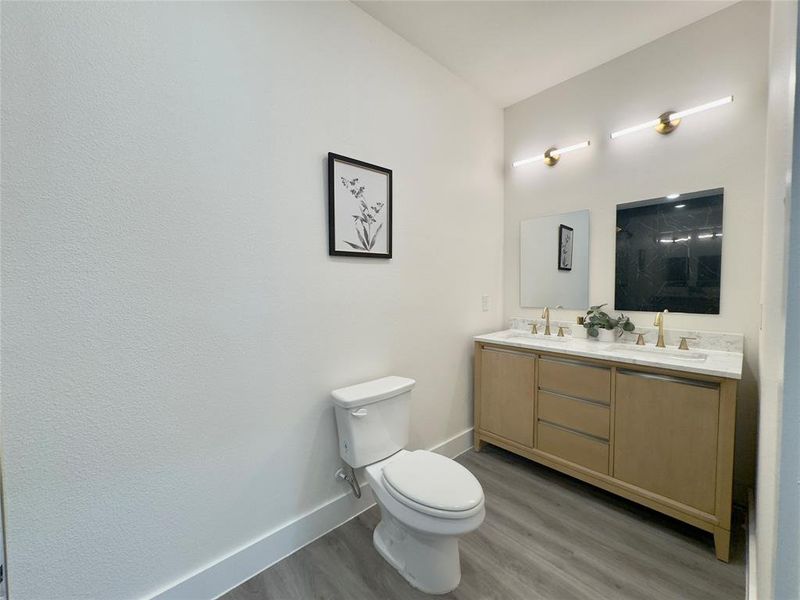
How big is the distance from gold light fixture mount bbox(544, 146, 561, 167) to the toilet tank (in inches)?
77.3

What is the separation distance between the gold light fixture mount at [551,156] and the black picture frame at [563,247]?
49 centimetres

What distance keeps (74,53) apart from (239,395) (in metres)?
1.28

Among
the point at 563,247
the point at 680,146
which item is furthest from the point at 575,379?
the point at 680,146

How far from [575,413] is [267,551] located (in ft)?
5.78

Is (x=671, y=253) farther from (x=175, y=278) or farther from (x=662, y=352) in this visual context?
(x=175, y=278)

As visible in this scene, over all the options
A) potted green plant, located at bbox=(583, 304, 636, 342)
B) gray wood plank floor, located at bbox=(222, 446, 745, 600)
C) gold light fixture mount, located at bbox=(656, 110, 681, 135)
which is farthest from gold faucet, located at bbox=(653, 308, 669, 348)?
gold light fixture mount, located at bbox=(656, 110, 681, 135)

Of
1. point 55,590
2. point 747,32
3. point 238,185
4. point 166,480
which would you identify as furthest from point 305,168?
point 747,32

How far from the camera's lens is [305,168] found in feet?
5.00

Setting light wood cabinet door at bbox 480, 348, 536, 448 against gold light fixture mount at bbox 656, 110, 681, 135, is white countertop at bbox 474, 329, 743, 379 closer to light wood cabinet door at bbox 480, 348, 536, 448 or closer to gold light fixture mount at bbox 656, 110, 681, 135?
light wood cabinet door at bbox 480, 348, 536, 448

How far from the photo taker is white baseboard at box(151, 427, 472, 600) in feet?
4.09

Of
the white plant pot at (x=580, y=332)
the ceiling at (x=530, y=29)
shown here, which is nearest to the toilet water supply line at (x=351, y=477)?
the white plant pot at (x=580, y=332)

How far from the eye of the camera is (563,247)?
2.40 meters

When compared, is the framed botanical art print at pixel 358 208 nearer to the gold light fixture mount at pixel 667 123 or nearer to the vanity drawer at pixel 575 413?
the vanity drawer at pixel 575 413

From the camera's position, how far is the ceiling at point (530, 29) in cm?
170
